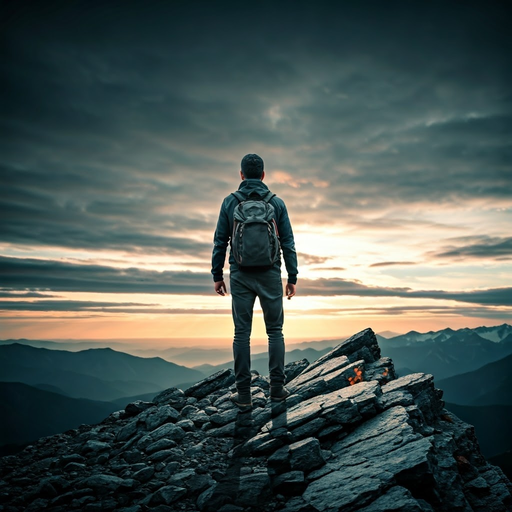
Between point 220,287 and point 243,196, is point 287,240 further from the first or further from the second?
point 220,287

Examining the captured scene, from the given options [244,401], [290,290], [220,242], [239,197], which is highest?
[239,197]

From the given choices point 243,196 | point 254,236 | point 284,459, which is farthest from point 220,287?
point 284,459

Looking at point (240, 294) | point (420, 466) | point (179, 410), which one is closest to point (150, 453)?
point (179, 410)

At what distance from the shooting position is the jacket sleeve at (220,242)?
9.38m

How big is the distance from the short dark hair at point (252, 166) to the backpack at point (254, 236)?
2.62ft

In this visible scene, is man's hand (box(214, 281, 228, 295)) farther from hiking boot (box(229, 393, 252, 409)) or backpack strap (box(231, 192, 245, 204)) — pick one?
hiking boot (box(229, 393, 252, 409))

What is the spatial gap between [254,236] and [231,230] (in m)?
0.95

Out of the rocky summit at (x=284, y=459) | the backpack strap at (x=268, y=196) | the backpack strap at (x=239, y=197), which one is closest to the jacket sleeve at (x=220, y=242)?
the backpack strap at (x=239, y=197)

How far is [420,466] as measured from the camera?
20.9ft

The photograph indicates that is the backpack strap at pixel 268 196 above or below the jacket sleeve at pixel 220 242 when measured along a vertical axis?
above

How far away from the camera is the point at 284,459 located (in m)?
7.36

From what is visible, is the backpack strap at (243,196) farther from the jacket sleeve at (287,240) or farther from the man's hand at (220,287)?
the man's hand at (220,287)

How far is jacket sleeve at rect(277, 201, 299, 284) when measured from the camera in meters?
9.45

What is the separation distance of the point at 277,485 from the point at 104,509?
3.30 meters
